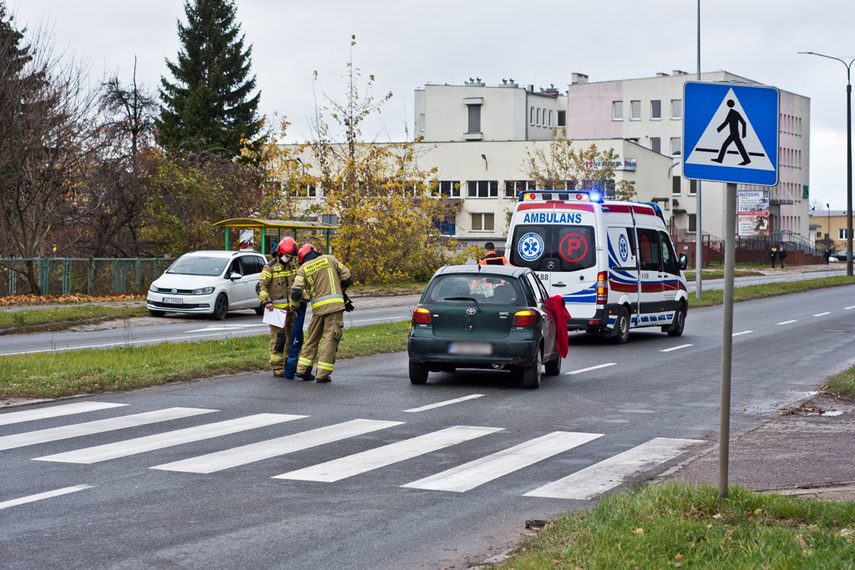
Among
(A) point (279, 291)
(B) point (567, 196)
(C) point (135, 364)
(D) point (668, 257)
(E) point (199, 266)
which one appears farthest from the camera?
(E) point (199, 266)

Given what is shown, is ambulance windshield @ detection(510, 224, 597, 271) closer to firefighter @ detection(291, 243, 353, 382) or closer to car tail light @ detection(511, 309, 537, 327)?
car tail light @ detection(511, 309, 537, 327)

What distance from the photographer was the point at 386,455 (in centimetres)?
859

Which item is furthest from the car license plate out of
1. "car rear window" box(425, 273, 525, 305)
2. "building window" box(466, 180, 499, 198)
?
"building window" box(466, 180, 499, 198)

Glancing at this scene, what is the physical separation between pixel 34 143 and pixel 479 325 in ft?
69.9

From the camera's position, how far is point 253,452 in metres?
8.60

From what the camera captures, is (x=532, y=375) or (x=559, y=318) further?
(x=559, y=318)

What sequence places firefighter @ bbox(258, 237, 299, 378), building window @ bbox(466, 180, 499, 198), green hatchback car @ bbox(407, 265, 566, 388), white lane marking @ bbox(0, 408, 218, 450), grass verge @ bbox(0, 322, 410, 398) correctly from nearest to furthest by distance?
white lane marking @ bbox(0, 408, 218, 450)
grass verge @ bbox(0, 322, 410, 398)
green hatchback car @ bbox(407, 265, 566, 388)
firefighter @ bbox(258, 237, 299, 378)
building window @ bbox(466, 180, 499, 198)

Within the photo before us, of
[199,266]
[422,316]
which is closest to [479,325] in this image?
[422,316]

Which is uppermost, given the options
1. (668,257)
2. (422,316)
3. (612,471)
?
(668,257)

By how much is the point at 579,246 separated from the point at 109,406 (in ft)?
33.1

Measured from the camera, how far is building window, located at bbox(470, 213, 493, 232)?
8494cm

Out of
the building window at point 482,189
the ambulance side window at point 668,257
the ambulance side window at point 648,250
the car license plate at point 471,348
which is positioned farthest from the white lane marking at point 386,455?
the building window at point 482,189

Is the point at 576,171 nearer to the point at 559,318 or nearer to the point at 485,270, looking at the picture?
the point at 559,318

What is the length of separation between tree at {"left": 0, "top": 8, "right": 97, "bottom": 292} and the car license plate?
2057 centimetres
